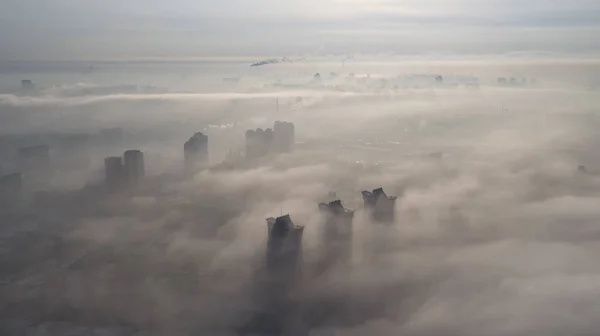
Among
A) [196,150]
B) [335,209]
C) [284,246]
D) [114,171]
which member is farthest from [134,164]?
[284,246]

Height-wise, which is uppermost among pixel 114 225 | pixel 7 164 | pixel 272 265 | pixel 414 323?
pixel 7 164

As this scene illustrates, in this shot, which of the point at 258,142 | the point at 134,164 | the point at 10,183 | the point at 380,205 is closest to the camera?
the point at 380,205

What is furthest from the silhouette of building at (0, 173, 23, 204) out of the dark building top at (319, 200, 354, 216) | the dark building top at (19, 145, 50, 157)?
the dark building top at (319, 200, 354, 216)

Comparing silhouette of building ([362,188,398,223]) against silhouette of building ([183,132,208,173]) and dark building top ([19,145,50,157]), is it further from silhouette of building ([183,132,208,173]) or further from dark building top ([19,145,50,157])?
dark building top ([19,145,50,157])

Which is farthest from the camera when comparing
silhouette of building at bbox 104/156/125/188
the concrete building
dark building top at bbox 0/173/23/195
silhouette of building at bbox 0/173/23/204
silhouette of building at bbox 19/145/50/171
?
silhouette of building at bbox 19/145/50/171

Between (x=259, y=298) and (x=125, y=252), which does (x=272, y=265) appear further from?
(x=125, y=252)

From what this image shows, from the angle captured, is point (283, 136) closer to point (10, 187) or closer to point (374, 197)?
point (374, 197)

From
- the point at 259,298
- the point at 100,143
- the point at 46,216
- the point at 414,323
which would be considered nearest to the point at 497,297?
the point at 414,323
